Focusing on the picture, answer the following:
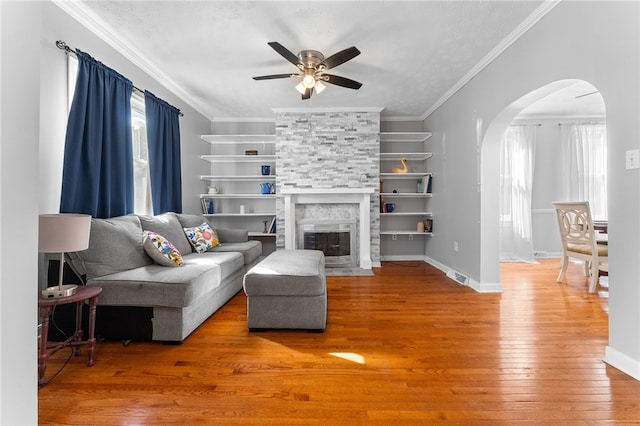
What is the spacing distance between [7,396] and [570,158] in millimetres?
7073

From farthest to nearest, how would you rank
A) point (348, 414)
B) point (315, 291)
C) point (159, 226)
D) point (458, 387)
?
point (159, 226), point (315, 291), point (458, 387), point (348, 414)

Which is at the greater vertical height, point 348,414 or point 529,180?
point 529,180

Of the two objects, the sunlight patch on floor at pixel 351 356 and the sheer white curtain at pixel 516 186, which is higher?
the sheer white curtain at pixel 516 186

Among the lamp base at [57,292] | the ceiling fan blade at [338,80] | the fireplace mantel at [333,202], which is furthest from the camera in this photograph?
the fireplace mantel at [333,202]

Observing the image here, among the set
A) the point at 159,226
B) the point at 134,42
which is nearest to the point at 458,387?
the point at 159,226

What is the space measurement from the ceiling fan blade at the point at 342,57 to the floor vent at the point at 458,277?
2866 millimetres

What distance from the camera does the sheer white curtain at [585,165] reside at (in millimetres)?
5102

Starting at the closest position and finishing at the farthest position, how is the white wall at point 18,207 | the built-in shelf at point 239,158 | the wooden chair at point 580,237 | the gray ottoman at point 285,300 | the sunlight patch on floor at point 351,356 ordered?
the white wall at point 18,207
the sunlight patch on floor at point 351,356
the gray ottoman at point 285,300
the wooden chair at point 580,237
the built-in shelf at point 239,158

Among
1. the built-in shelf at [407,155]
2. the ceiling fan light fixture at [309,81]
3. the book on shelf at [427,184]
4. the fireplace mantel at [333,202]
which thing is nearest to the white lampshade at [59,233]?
the ceiling fan light fixture at [309,81]

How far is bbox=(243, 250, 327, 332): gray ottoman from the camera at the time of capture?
2242 mm

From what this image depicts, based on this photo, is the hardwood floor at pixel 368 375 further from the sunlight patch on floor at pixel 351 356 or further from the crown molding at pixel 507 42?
the crown molding at pixel 507 42

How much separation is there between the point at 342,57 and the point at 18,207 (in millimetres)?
2547

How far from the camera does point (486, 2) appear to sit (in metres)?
2.26

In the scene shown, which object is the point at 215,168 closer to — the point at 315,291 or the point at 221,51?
the point at 221,51
